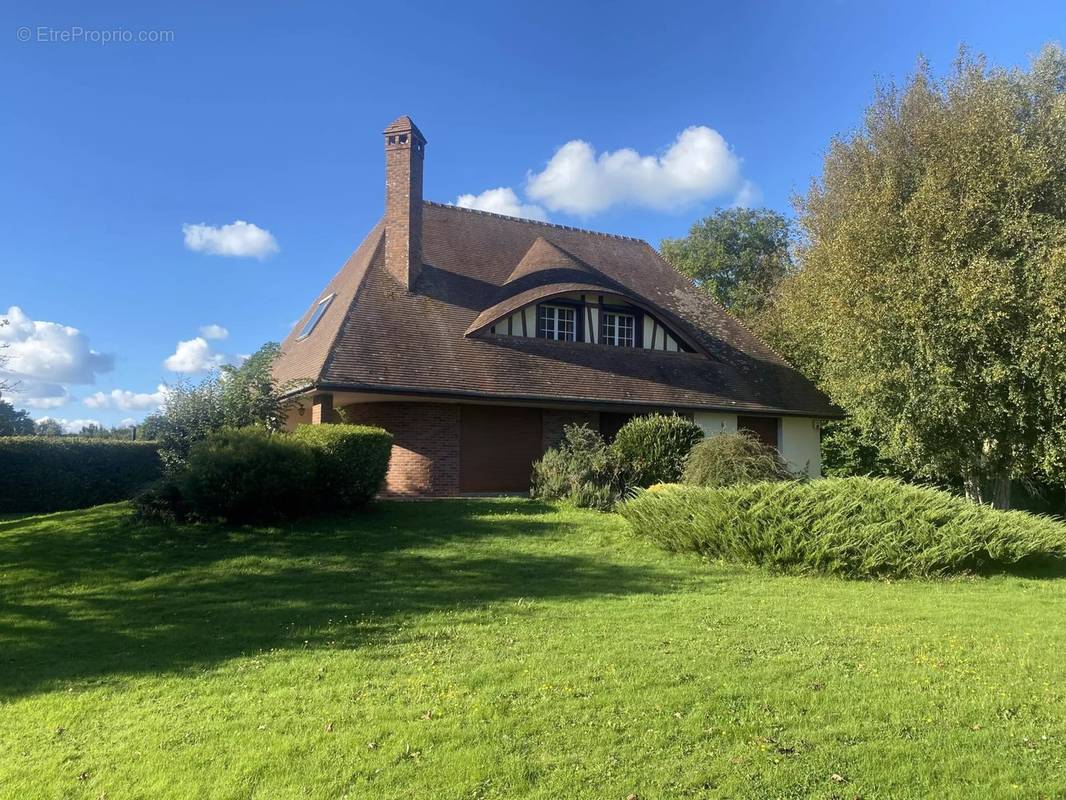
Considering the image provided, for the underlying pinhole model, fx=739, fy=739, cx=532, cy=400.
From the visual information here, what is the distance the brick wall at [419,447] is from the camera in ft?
56.2

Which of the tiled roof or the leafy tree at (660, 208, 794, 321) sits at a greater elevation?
the leafy tree at (660, 208, 794, 321)

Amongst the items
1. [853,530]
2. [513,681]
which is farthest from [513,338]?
[513,681]

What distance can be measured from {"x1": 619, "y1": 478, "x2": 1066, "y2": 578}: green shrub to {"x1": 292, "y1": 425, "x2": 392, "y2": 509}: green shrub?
497cm

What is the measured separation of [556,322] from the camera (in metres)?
19.8

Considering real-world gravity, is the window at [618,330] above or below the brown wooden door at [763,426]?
above

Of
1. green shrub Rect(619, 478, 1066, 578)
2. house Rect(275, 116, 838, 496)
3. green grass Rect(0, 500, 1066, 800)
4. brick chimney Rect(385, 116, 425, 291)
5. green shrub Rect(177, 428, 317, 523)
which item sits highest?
brick chimney Rect(385, 116, 425, 291)

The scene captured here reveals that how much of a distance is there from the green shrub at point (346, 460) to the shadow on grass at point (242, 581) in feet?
1.60

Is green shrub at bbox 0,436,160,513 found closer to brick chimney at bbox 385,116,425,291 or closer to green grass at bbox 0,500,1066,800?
brick chimney at bbox 385,116,425,291

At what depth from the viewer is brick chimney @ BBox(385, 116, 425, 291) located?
19250mm

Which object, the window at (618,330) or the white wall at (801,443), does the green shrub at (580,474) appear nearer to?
the window at (618,330)

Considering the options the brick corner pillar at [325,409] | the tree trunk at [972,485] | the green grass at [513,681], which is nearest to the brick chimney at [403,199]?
the brick corner pillar at [325,409]

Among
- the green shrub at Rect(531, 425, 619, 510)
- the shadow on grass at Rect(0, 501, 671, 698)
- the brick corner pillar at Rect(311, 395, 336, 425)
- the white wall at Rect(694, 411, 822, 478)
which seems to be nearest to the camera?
the shadow on grass at Rect(0, 501, 671, 698)

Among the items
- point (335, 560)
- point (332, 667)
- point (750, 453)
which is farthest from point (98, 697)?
point (750, 453)

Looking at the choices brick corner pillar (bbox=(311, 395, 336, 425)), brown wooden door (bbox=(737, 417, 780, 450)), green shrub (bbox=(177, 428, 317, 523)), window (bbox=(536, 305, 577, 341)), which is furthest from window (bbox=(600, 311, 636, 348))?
green shrub (bbox=(177, 428, 317, 523))
